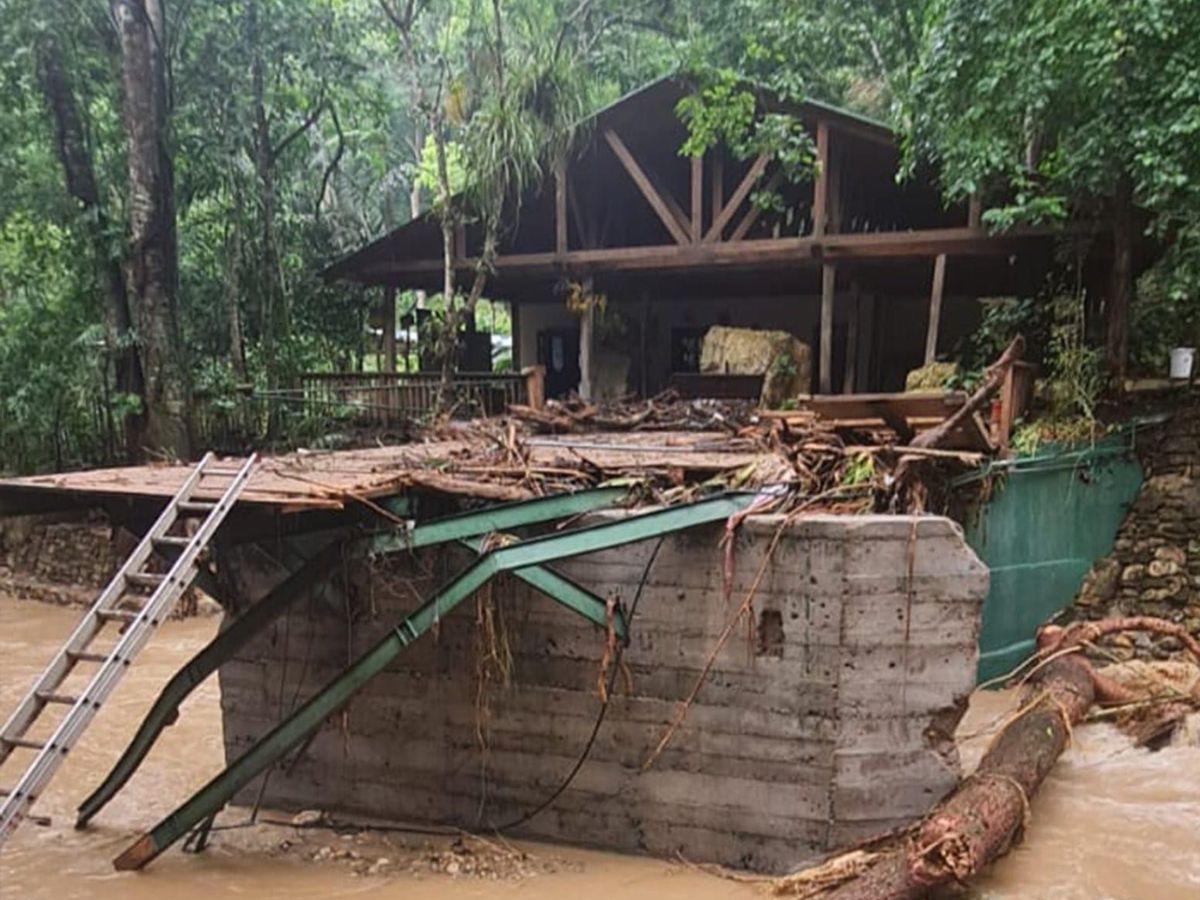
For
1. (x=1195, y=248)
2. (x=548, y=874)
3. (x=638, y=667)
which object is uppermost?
(x=1195, y=248)

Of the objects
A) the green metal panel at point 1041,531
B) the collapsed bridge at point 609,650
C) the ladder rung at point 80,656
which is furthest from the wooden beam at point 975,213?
the ladder rung at point 80,656

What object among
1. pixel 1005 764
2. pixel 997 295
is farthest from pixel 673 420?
pixel 997 295

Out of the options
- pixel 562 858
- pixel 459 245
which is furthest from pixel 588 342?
pixel 562 858

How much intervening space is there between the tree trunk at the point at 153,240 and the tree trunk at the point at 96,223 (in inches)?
13.5

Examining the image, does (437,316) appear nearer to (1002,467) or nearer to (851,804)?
(1002,467)

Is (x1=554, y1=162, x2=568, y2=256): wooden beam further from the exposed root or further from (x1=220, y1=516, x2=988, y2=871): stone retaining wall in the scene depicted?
the exposed root

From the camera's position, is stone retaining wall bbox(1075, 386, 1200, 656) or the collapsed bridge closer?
the collapsed bridge

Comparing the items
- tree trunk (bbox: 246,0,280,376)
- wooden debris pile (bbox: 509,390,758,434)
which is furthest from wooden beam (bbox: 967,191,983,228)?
tree trunk (bbox: 246,0,280,376)

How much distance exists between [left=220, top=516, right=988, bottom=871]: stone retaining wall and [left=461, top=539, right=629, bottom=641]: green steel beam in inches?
6.9

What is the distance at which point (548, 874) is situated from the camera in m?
5.35

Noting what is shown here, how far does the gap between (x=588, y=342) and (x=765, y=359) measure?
9.54 feet

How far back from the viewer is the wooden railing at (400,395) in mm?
12648

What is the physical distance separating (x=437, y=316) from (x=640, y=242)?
13.5 ft

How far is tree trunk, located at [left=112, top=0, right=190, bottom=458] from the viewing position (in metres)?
12.8
